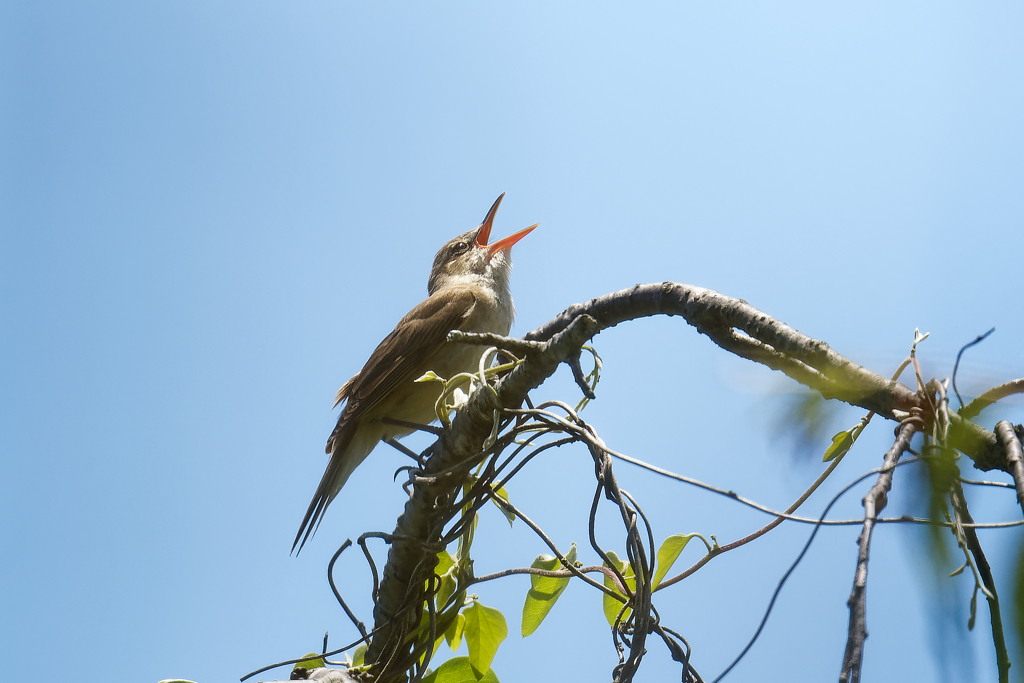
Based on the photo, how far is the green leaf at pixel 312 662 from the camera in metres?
1.94

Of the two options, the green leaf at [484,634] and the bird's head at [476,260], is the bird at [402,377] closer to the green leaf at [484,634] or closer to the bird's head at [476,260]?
the bird's head at [476,260]

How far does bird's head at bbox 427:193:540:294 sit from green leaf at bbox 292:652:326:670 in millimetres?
2918

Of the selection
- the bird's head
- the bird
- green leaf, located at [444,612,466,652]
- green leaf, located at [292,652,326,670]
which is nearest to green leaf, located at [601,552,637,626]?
green leaf, located at [444,612,466,652]

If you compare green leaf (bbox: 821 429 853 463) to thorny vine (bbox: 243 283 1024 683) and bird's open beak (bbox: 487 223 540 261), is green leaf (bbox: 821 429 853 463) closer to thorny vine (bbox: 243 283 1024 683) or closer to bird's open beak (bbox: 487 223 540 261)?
thorny vine (bbox: 243 283 1024 683)

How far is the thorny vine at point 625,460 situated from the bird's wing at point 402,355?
5.29ft

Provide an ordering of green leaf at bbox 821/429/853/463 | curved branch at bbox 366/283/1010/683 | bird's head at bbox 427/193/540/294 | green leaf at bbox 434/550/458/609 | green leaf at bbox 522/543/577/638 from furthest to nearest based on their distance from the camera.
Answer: bird's head at bbox 427/193/540/294, green leaf at bbox 434/550/458/609, green leaf at bbox 522/543/577/638, green leaf at bbox 821/429/853/463, curved branch at bbox 366/283/1010/683

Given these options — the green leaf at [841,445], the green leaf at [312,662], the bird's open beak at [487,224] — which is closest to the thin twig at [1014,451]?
the green leaf at [841,445]

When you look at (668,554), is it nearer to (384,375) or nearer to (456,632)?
(456,632)

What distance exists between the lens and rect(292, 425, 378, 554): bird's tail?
127 inches

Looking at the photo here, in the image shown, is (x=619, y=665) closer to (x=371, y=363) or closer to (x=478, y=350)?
(x=478, y=350)

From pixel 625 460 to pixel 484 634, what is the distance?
98 cm

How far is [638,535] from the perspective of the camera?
138 centimetres

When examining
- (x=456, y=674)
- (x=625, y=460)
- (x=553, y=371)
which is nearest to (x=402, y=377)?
(x=456, y=674)

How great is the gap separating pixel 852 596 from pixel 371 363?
3.47 meters
